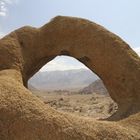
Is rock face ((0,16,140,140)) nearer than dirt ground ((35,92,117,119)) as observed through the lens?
Yes

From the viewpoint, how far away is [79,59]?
1443 cm

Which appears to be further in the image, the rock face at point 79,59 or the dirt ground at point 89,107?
the dirt ground at point 89,107

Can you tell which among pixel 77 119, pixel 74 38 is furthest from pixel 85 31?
pixel 77 119

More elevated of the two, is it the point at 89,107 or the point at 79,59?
the point at 79,59

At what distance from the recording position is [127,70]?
13273 millimetres

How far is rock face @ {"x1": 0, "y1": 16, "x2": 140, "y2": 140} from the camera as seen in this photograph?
913 centimetres

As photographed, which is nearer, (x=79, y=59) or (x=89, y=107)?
(x=79, y=59)

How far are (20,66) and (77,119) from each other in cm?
480

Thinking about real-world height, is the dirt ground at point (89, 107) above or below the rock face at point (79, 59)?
below

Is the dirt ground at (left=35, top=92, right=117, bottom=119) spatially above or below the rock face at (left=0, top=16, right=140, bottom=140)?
below

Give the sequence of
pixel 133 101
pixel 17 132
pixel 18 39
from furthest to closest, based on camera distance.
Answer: pixel 18 39
pixel 133 101
pixel 17 132

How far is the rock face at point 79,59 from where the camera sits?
913cm

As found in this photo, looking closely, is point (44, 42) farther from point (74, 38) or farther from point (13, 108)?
point (13, 108)

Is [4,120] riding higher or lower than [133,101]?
higher
